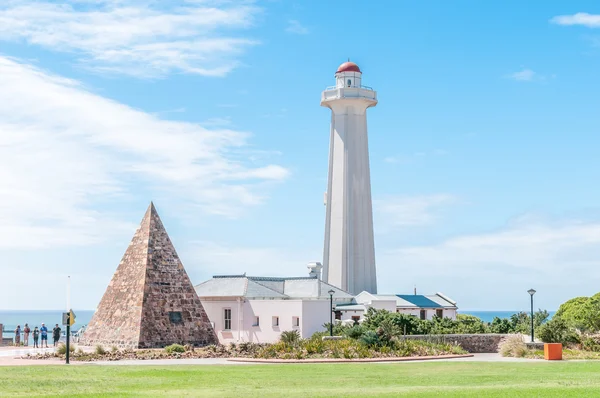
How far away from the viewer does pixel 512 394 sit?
59.1 feet

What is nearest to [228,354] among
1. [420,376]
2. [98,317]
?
[98,317]

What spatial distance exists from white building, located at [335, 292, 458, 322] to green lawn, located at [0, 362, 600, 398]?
62.6 feet

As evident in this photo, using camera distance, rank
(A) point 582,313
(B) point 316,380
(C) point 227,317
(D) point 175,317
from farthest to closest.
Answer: (A) point 582,313, (C) point 227,317, (D) point 175,317, (B) point 316,380

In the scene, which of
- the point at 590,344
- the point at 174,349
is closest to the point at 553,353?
the point at 590,344

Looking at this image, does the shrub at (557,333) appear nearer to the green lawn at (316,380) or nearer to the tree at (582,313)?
the tree at (582,313)

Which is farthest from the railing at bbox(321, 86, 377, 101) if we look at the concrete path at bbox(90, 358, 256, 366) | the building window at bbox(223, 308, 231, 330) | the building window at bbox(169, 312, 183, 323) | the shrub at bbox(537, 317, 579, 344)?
the concrete path at bbox(90, 358, 256, 366)

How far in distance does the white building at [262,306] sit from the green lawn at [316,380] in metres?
17.0

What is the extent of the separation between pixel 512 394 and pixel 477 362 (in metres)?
11.6

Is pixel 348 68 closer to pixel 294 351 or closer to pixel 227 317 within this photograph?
pixel 227 317

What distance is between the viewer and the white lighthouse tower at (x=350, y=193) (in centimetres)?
5491

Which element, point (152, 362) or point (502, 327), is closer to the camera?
point (152, 362)

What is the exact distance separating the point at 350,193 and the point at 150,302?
64.8ft

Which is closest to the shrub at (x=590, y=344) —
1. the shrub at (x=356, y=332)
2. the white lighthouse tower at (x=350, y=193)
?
the shrub at (x=356, y=332)

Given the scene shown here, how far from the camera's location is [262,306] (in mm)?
46406
